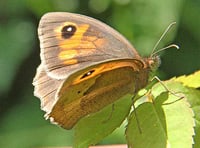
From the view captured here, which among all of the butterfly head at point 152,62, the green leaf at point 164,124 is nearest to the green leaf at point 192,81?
the green leaf at point 164,124

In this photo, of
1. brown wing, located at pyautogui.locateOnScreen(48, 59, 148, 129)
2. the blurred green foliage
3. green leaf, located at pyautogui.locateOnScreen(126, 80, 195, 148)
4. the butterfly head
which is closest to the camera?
green leaf, located at pyautogui.locateOnScreen(126, 80, 195, 148)

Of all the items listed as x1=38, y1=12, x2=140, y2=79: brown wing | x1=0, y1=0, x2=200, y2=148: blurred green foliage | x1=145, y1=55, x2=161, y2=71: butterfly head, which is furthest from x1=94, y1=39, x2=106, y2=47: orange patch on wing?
x1=0, y1=0, x2=200, y2=148: blurred green foliage

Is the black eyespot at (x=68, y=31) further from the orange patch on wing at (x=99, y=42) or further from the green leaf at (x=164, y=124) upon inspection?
the green leaf at (x=164, y=124)

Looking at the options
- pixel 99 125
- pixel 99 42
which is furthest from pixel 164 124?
pixel 99 42

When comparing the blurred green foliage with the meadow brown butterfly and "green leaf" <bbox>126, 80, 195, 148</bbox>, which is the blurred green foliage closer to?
the meadow brown butterfly

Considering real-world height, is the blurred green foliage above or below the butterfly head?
below

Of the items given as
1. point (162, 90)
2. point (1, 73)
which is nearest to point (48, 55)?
point (162, 90)

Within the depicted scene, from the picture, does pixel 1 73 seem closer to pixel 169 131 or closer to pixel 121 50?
pixel 121 50
